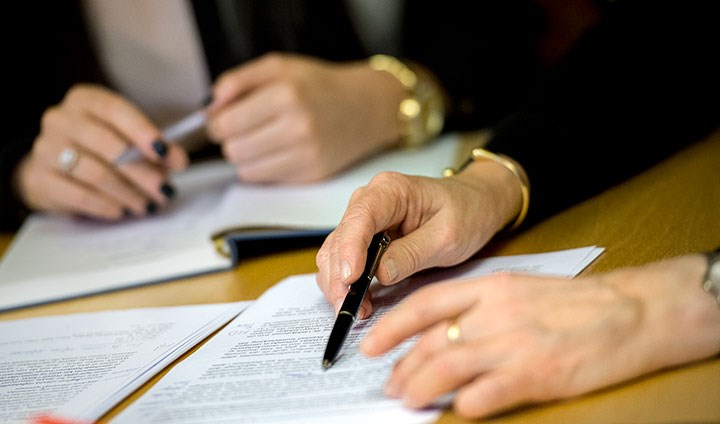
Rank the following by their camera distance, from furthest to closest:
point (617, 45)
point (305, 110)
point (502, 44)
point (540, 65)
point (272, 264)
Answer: point (540, 65) < point (502, 44) < point (305, 110) < point (617, 45) < point (272, 264)

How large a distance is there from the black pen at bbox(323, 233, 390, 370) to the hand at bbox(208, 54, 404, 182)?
1.61 ft

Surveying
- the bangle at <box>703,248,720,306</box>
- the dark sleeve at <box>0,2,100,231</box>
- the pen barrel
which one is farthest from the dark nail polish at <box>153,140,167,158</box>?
the bangle at <box>703,248,720,306</box>

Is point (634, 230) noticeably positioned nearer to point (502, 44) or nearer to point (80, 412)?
point (80, 412)

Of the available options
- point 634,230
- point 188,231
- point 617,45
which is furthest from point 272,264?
point 617,45

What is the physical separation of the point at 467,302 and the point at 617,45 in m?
0.65

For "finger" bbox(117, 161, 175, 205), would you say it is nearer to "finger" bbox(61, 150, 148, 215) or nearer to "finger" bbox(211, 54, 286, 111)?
"finger" bbox(61, 150, 148, 215)

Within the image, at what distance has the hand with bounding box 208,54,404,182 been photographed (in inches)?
46.2

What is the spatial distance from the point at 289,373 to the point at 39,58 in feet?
3.91

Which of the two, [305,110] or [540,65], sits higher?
[305,110]

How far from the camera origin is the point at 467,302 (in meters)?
0.55

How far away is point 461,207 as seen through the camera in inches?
29.8

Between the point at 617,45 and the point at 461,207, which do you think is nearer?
the point at 461,207

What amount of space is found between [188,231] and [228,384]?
503mm

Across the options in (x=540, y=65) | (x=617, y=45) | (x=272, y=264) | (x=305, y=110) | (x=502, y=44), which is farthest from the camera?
(x=540, y=65)
